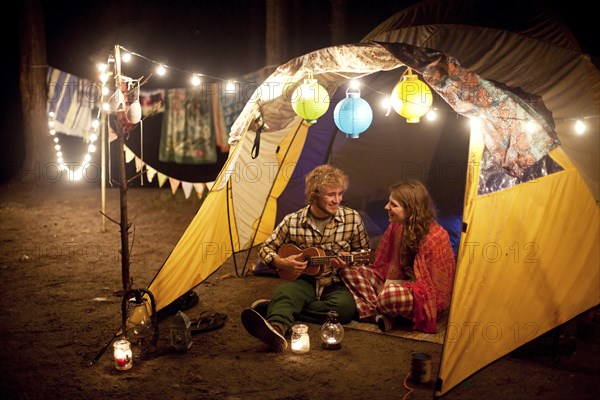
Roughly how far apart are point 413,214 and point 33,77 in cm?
1042

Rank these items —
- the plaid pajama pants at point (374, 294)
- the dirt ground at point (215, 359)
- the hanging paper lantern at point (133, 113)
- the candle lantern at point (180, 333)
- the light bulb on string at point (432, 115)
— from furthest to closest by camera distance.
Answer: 1. the light bulb on string at point (432, 115)
2. the hanging paper lantern at point (133, 113)
3. the plaid pajama pants at point (374, 294)
4. the candle lantern at point (180, 333)
5. the dirt ground at point (215, 359)

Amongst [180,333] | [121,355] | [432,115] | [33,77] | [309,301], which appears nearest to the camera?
[121,355]

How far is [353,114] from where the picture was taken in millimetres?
5254

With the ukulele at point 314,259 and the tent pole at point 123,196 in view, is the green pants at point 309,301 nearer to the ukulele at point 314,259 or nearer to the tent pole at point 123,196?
the ukulele at point 314,259

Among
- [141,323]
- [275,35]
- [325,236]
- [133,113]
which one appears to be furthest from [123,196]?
[275,35]

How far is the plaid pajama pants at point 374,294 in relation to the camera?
4750mm

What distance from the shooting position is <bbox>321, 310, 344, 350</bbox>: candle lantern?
14.7 feet

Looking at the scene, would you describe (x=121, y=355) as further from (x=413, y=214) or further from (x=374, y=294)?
(x=413, y=214)

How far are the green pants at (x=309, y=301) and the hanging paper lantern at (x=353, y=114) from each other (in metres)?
1.40

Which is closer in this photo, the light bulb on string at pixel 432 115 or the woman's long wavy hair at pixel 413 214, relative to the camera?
the woman's long wavy hair at pixel 413 214

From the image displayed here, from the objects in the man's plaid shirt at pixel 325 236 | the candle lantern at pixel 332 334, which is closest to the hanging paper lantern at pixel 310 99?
the man's plaid shirt at pixel 325 236

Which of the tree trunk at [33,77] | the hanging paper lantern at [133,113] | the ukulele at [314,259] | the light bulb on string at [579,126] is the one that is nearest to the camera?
the light bulb on string at [579,126]

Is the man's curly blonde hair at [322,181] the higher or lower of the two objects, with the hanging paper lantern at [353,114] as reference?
lower

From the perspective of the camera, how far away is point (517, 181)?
3943 mm
